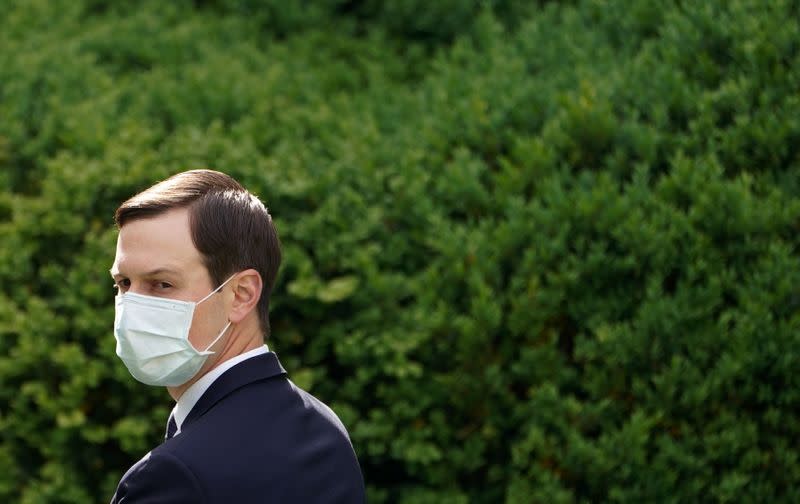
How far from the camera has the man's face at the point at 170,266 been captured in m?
2.86

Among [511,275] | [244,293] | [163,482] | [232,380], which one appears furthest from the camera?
[511,275]

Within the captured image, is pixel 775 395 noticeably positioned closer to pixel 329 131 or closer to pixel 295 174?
pixel 295 174

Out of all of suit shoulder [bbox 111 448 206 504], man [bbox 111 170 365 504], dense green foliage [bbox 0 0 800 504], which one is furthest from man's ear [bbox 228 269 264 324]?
dense green foliage [bbox 0 0 800 504]

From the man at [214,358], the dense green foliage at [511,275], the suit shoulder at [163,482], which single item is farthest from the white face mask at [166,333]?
the dense green foliage at [511,275]

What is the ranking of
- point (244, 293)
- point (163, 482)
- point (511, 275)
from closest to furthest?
1. point (163, 482)
2. point (244, 293)
3. point (511, 275)

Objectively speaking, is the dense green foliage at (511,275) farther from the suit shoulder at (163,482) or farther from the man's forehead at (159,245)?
the suit shoulder at (163,482)

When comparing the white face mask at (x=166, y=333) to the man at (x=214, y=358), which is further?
the white face mask at (x=166, y=333)

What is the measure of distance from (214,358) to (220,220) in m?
0.41

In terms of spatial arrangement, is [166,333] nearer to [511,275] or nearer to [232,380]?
[232,380]

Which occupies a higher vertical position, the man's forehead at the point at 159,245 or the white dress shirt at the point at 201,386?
the man's forehead at the point at 159,245

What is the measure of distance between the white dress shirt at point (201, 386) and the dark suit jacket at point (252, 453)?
3cm

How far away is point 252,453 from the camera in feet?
8.63

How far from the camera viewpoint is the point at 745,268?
188 inches

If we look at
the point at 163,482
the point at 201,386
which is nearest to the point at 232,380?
the point at 201,386
